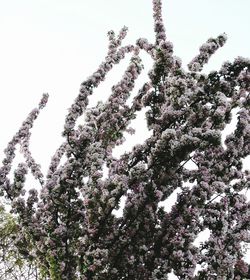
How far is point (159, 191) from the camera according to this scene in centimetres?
820

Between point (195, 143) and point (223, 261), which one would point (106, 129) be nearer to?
point (195, 143)

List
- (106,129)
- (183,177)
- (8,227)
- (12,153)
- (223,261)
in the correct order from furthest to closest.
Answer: (8,227)
(12,153)
(106,129)
(183,177)
(223,261)

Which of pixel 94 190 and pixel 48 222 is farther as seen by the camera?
pixel 48 222

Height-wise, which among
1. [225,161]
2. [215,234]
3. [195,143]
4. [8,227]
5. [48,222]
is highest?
[8,227]

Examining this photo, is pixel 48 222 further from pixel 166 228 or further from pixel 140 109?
pixel 140 109

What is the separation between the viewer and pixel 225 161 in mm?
8766

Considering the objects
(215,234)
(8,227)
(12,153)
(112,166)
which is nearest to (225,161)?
(215,234)

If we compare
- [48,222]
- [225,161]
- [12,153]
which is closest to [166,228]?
[225,161]

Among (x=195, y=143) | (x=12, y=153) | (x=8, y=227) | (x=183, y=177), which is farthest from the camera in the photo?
(x=8, y=227)

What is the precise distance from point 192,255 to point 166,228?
70cm

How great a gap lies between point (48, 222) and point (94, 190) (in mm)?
1625

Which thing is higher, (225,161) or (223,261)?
(225,161)

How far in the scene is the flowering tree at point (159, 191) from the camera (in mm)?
8211

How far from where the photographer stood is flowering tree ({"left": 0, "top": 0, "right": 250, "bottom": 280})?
821cm
